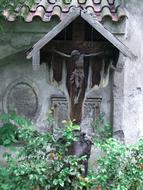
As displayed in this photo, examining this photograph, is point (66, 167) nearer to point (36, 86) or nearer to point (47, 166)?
point (47, 166)

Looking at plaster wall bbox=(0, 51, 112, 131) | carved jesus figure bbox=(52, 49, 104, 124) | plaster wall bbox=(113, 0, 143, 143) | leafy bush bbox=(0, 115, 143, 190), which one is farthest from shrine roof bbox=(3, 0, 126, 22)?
leafy bush bbox=(0, 115, 143, 190)

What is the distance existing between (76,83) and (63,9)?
6.51 ft

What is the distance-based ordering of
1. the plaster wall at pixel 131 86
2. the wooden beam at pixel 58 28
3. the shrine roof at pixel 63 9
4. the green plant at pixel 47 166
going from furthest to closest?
the plaster wall at pixel 131 86 < the shrine roof at pixel 63 9 < the wooden beam at pixel 58 28 < the green plant at pixel 47 166

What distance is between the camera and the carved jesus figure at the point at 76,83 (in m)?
4.93

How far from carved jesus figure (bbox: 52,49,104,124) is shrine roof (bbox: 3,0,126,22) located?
161cm

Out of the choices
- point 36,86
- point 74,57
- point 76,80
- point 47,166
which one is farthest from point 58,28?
point 36,86

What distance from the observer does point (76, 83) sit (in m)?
4.95

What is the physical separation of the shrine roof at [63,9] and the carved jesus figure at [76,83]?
161 cm

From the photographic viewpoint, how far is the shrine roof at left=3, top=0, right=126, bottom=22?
6555 mm

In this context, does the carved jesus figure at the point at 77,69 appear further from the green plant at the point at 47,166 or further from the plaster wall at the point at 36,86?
the plaster wall at the point at 36,86

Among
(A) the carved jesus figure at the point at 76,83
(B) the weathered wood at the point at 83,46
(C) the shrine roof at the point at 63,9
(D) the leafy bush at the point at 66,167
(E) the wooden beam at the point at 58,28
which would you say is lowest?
(D) the leafy bush at the point at 66,167

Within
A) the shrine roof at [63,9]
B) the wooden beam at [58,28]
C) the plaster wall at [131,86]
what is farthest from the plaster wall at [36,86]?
the wooden beam at [58,28]

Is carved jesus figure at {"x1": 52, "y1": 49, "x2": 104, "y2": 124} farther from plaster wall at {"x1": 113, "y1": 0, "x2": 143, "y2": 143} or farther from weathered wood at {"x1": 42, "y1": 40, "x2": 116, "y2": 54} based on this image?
plaster wall at {"x1": 113, "y1": 0, "x2": 143, "y2": 143}

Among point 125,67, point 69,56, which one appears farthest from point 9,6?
point 125,67
